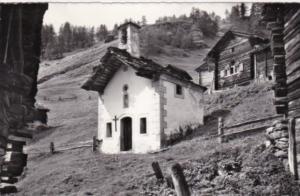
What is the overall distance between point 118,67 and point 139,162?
192 inches

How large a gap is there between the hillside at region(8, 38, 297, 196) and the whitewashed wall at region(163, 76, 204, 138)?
690mm

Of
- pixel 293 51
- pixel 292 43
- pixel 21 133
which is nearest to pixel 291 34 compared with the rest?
pixel 292 43

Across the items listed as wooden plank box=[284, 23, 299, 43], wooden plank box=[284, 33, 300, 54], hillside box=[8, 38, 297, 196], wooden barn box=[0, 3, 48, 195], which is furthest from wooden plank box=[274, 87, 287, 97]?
wooden barn box=[0, 3, 48, 195]

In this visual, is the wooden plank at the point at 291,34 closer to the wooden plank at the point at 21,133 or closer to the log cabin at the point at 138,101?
the wooden plank at the point at 21,133

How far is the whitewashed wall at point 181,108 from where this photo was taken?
17.0 meters

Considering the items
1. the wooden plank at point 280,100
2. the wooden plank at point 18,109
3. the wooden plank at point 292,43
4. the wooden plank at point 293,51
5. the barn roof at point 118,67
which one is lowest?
the wooden plank at point 18,109

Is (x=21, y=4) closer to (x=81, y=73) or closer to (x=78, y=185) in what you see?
(x=78, y=185)

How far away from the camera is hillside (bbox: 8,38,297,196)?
32.2 ft

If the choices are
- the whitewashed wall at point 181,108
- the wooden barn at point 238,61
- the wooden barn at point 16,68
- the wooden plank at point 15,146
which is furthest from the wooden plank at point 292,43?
the wooden barn at point 238,61

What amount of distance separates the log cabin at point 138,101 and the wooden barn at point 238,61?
20.6ft

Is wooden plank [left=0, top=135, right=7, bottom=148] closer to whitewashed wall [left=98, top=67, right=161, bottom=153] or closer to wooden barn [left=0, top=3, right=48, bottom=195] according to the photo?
wooden barn [left=0, top=3, right=48, bottom=195]

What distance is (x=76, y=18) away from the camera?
6.84 meters

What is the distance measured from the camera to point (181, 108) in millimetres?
→ 17672

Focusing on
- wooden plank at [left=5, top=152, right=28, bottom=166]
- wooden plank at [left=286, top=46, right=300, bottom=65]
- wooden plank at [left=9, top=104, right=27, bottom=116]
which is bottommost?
wooden plank at [left=5, top=152, right=28, bottom=166]
